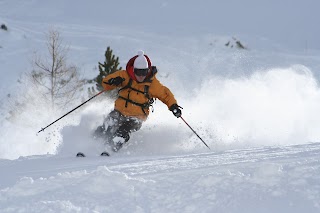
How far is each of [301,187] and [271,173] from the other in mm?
377

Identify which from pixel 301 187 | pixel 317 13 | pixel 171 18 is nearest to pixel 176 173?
pixel 301 187

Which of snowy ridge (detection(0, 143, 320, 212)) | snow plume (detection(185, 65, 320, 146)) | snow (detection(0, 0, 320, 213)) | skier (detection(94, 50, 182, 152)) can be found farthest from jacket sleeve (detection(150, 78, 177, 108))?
snowy ridge (detection(0, 143, 320, 212))

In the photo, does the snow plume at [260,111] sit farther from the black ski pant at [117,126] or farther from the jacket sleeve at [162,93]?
the black ski pant at [117,126]

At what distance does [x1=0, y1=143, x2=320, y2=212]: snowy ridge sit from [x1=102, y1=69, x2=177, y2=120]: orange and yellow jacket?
314 centimetres

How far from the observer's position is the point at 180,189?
3914 millimetres

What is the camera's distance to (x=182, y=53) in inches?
1273

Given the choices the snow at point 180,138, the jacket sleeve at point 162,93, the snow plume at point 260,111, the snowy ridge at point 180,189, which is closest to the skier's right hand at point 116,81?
the jacket sleeve at point 162,93

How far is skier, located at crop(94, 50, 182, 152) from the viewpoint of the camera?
25.0 ft

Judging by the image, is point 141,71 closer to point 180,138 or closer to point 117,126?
point 117,126

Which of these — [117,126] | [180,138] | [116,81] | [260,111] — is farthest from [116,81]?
[260,111]

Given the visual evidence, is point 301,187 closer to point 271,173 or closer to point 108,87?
point 271,173

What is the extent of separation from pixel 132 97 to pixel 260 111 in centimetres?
451

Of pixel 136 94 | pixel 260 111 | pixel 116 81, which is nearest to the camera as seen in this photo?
pixel 116 81

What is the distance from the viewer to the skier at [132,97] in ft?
25.0
